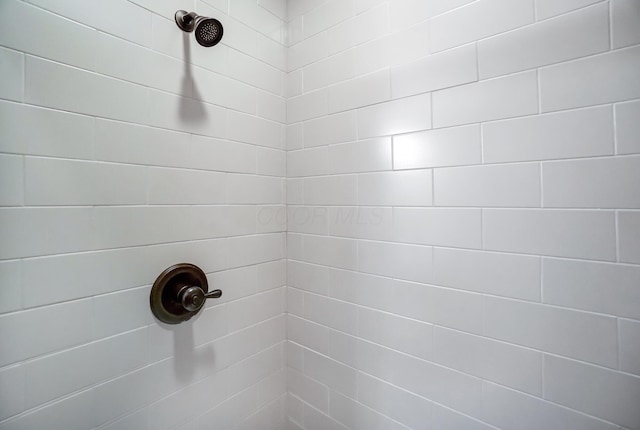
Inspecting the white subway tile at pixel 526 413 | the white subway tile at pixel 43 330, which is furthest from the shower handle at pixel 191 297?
the white subway tile at pixel 526 413

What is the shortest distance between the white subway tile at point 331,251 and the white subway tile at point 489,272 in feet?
0.96

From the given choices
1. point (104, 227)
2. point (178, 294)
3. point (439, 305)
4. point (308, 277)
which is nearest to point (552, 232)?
point (439, 305)

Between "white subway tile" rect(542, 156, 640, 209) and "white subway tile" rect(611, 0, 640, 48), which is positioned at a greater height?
"white subway tile" rect(611, 0, 640, 48)

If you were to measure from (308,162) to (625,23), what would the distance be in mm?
907

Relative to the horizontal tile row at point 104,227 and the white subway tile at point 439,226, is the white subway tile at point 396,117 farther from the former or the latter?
the horizontal tile row at point 104,227

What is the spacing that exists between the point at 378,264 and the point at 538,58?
702 mm

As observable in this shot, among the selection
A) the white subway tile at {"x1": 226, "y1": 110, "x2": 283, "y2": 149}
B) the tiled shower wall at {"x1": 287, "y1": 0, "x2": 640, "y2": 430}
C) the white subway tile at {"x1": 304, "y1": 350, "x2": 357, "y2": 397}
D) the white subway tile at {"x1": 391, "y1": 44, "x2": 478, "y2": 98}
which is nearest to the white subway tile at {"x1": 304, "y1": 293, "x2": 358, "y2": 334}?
the tiled shower wall at {"x1": 287, "y1": 0, "x2": 640, "y2": 430}

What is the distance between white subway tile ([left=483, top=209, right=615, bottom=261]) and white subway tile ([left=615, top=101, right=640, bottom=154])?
0.46ft

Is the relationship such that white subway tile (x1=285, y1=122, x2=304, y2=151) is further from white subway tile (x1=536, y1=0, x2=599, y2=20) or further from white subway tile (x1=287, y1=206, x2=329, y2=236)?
white subway tile (x1=536, y1=0, x2=599, y2=20)

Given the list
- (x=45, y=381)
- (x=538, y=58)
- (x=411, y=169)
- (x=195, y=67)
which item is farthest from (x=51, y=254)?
(x=538, y=58)

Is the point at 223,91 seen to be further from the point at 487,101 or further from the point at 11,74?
the point at 487,101

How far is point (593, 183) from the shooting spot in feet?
2.03

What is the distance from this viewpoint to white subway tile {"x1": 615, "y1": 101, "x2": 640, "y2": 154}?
1.90 feet

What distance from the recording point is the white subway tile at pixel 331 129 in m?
1.01
